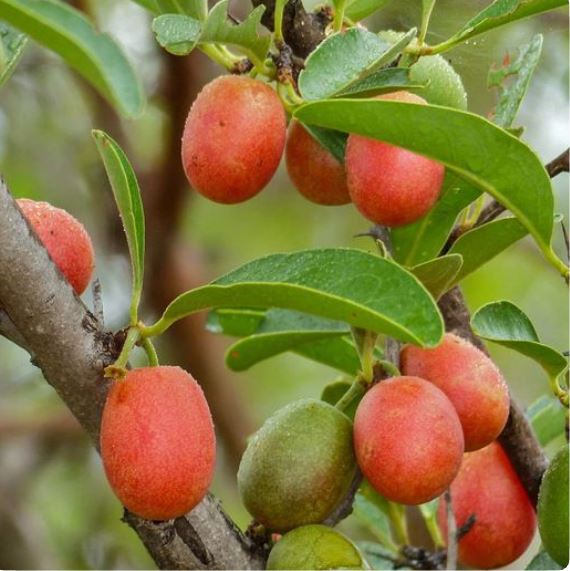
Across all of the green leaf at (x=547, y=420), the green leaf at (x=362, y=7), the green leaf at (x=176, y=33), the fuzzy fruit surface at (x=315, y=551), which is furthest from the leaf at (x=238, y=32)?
the green leaf at (x=547, y=420)

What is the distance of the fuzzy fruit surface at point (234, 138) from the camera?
0.97 m

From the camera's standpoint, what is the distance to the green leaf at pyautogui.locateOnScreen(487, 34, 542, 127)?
1126mm

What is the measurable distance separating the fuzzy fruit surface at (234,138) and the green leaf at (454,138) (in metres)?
0.05

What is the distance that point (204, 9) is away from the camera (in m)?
1.00

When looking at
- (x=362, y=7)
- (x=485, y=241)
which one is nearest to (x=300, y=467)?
(x=485, y=241)

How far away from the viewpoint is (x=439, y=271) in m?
1.01

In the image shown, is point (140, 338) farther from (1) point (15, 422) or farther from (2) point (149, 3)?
(1) point (15, 422)

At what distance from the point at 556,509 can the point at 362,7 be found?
18.7 inches

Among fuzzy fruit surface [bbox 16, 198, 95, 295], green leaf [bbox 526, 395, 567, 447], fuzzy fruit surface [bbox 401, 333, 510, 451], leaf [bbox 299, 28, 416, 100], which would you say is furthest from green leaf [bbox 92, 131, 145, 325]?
green leaf [bbox 526, 395, 567, 447]

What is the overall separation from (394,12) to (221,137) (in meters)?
0.32

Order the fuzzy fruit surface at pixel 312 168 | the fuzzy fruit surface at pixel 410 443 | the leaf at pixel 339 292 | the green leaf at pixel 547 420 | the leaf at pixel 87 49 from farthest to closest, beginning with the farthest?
1. the green leaf at pixel 547 420
2. the fuzzy fruit surface at pixel 312 168
3. the fuzzy fruit surface at pixel 410 443
4. the leaf at pixel 339 292
5. the leaf at pixel 87 49

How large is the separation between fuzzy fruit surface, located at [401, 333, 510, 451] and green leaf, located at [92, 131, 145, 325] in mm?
267

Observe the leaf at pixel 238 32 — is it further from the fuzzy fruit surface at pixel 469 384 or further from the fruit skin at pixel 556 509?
the fruit skin at pixel 556 509

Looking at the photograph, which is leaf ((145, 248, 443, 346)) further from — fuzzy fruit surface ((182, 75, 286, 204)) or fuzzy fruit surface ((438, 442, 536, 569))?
fuzzy fruit surface ((438, 442, 536, 569))
